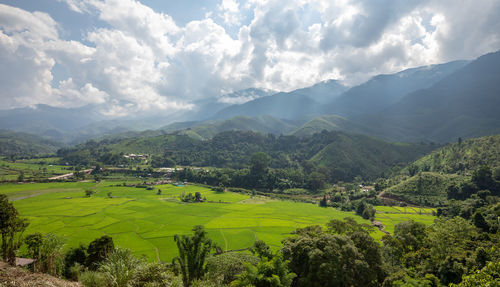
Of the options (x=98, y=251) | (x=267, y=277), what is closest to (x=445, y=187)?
(x=267, y=277)

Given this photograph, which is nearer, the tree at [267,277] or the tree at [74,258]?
the tree at [267,277]

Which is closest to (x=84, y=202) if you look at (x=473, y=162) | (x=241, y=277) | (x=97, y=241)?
(x=97, y=241)

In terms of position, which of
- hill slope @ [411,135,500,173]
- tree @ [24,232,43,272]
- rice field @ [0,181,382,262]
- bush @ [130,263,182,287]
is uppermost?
hill slope @ [411,135,500,173]

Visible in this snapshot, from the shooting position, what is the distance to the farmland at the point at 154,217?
49.8m

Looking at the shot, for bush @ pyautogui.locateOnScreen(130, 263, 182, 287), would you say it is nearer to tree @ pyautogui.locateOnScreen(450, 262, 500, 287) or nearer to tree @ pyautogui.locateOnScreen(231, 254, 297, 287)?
tree @ pyautogui.locateOnScreen(231, 254, 297, 287)

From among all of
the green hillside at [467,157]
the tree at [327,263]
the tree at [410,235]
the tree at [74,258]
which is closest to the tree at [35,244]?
the tree at [74,258]

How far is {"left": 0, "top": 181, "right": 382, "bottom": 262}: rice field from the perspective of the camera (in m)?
49.6

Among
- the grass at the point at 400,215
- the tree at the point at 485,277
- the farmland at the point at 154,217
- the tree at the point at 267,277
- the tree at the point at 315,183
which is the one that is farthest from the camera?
the tree at the point at 315,183

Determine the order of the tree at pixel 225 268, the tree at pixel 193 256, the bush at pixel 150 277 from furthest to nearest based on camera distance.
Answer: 1. the tree at pixel 193 256
2. the tree at pixel 225 268
3. the bush at pixel 150 277

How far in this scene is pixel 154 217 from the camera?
65000 mm

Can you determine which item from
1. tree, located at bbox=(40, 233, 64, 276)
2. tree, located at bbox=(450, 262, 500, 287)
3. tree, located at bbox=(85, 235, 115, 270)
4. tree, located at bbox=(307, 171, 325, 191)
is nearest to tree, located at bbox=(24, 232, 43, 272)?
tree, located at bbox=(40, 233, 64, 276)

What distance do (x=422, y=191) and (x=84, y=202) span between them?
126 metres

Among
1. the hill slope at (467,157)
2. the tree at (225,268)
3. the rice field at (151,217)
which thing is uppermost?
the hill slope at (467,157)

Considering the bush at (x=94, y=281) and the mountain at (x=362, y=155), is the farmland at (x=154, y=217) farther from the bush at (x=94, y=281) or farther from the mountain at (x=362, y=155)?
the mountain at (x=362, y=155)
